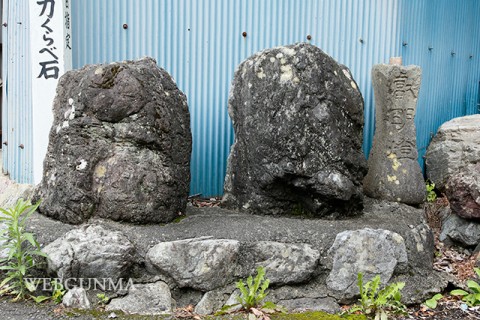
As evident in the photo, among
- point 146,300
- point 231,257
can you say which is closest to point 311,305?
point 231,257

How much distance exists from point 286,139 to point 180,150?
1023 mm

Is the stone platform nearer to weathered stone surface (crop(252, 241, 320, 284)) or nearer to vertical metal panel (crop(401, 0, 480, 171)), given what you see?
weathered stone surface (crop(252, 241, 320, 284))

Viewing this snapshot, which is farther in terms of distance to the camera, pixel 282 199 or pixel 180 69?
pixel 180 69

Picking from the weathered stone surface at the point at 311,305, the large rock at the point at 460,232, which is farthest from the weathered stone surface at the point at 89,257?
the large rock at the point at 460,232

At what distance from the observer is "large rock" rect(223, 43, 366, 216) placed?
5.18 meters

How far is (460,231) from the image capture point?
19.9 ft

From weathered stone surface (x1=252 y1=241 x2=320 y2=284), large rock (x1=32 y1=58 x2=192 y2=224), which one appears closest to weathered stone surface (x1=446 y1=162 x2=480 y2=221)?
weathered stone surface (x1=252 y1=241 x2=320 y2=284)

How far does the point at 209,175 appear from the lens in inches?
255

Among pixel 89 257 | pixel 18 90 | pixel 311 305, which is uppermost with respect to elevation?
pixel 18 90

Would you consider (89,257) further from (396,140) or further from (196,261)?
(396,140)

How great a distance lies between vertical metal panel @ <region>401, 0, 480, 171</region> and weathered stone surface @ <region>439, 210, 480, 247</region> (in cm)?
157

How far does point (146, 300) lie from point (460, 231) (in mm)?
3668

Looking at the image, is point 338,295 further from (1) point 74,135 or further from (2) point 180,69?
(2) point 180,69

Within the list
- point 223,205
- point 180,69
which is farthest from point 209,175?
point 180,69
